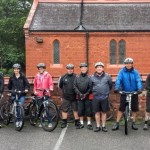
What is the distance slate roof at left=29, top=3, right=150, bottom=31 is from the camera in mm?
24656

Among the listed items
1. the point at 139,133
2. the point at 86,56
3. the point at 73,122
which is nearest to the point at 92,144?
the point at 139,133

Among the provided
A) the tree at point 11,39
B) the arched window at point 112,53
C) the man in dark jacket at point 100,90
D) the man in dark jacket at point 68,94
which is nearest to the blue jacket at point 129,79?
the man in dark jacket at point 100,90

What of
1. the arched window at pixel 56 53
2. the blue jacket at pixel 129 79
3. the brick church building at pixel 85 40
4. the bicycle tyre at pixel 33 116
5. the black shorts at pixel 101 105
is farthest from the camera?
the arched window at pixel 56 53

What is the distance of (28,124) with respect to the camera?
10.1m

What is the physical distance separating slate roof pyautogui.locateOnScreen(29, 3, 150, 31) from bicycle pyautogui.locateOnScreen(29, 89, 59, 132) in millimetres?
15005

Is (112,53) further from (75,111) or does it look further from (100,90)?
(100,90)

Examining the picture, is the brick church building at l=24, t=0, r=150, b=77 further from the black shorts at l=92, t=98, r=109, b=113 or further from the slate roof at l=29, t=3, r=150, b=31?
the black shorts at l=92, t=98, r=109, b=113

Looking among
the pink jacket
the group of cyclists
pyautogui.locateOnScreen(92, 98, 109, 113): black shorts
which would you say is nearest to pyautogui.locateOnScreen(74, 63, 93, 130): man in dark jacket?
the group of cyclists

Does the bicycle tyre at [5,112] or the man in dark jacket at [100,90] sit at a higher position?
the man in dark jacket at [100,90]

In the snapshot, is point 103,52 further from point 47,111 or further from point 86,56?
point 47,111

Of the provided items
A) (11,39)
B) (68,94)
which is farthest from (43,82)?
(11,39)

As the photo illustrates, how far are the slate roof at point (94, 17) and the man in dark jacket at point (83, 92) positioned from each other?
50.1 ft

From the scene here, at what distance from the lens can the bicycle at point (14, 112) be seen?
938cm

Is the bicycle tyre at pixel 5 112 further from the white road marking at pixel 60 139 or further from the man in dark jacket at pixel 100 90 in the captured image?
the man in dark jacket at pixel 100 90
